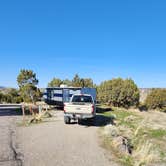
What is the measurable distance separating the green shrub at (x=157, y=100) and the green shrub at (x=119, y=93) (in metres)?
7.99

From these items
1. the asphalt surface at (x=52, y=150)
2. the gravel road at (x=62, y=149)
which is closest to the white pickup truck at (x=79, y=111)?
the gravel road at (x=62, y=149)

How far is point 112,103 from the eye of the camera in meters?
55.7

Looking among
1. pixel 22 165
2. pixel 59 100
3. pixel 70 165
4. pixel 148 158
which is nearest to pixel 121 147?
pixel 148 158

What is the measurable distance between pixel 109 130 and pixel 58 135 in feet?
9.03

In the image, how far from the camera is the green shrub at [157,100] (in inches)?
2462

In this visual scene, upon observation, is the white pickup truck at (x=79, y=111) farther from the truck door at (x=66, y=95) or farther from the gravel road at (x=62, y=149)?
the truck door at (x=66, y=95)

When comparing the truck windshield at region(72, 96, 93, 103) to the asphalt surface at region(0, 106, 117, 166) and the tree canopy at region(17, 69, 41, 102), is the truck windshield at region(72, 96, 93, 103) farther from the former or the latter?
the tree canopy at region(17, 69, 41, 102)

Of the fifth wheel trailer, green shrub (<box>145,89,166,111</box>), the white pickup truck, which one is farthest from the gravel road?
green shrub (<box>145,89,166,111</box>)

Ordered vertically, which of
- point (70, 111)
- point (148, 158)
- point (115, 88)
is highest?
point (115, 88)

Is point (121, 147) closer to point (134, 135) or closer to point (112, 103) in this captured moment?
point (134, 135)

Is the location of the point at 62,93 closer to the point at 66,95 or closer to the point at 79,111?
the point at 66,95

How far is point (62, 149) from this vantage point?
11305mm

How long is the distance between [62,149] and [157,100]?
177 feet

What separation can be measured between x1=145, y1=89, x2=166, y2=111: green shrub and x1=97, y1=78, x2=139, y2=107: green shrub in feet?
26.2
